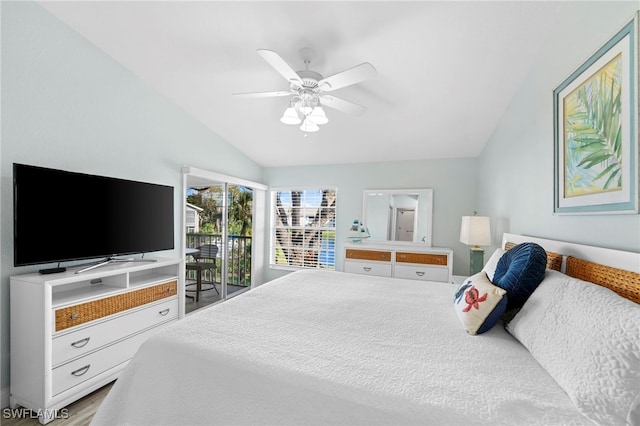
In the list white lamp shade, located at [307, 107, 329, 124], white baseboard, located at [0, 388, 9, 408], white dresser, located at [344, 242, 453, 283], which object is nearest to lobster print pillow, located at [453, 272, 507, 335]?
white lamp shade, located at [307, 107, 329, 124]

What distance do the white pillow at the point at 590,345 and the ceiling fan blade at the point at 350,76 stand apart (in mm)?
1528

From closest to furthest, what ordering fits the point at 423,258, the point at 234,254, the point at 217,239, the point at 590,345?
1. the point at 590,345
2. the point at 423,258
3. the point at 217,239
4. the point at 234,254

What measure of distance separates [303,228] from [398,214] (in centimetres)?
162

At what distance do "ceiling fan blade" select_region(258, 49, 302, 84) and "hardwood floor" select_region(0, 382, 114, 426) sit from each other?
255 centimetres

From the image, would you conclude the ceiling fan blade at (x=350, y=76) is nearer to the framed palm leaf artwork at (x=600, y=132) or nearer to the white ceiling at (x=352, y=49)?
the white ceiling at (x=352, y=49)

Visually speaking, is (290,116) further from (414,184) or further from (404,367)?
(414,184)

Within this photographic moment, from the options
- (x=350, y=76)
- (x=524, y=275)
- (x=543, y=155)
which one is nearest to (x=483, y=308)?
(x=524, y=275)

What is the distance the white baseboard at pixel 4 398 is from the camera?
1.83 meters

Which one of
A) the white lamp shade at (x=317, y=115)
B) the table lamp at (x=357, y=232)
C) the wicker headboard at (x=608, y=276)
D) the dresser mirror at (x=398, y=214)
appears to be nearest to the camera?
the wicker headboard at (x=608, y=276)

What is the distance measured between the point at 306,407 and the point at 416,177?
12.3 feet

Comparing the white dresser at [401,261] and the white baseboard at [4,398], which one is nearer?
the white baseboard at [4,398]

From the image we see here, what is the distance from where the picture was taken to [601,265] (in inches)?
48.4

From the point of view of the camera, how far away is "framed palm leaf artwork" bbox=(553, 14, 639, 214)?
1150mm

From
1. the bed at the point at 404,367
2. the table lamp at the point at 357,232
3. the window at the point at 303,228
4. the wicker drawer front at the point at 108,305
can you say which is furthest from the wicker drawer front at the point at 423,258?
the wicker drawer front at the point at 108,305
